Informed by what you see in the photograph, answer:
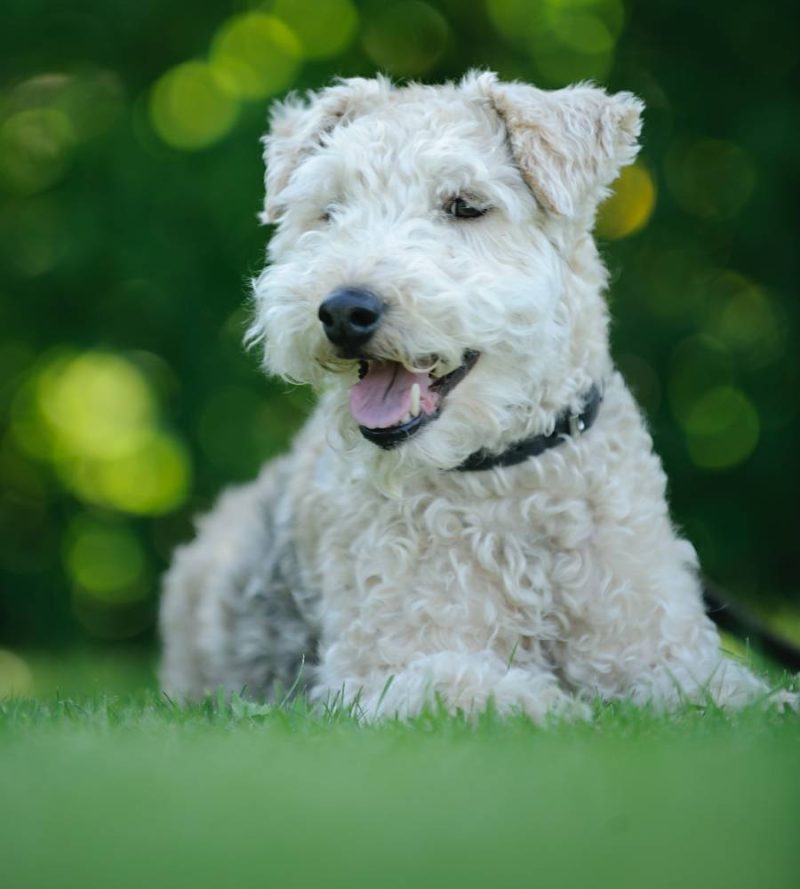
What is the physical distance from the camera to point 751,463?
10.8 m

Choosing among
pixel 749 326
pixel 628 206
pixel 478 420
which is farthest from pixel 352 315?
pixel 749 326

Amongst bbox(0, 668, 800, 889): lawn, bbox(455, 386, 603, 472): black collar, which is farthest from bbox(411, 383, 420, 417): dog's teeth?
bbox(0, 668, 800, 889): lawn

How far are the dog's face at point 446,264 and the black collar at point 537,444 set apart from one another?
5cm

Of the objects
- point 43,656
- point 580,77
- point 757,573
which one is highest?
point 580,77

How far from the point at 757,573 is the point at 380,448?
7.42 metres

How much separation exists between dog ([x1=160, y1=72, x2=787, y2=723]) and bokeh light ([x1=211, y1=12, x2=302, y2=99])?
612cm

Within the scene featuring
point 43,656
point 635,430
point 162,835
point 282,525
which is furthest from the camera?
point 43,656

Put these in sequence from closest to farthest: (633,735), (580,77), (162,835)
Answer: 1. (162,835)
2. (633,735)
3. (580,77)

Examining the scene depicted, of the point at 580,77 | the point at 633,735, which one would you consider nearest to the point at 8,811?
the point at 633,735

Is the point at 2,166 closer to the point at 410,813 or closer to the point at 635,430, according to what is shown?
the point at 635,430

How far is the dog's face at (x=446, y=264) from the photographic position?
13.1 ft

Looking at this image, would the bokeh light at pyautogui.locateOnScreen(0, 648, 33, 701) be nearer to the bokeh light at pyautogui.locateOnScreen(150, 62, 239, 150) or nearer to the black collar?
the bokeh light at pyautogui.locateOnScreen(150, 62, 239, 150)

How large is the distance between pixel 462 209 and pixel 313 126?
86 cm

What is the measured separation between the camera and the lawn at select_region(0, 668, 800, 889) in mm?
2459
